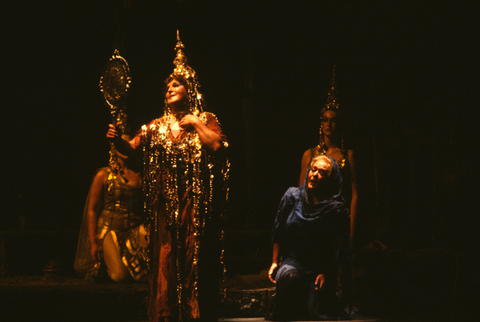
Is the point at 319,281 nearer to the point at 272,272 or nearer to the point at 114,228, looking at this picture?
the point at 272,272

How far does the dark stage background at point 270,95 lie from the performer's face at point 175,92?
1.44 meters

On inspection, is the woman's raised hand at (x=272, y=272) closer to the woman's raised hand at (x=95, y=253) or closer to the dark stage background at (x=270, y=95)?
the dark stage background at (x=270, y=95)

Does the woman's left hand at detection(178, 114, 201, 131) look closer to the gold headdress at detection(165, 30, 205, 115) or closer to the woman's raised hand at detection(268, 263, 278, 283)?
the gold headdress at detection(165, 30, 205, 115)

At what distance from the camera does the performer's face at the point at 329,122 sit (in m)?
3.77

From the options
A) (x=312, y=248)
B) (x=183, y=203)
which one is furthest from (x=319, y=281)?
(x=183, y=203)

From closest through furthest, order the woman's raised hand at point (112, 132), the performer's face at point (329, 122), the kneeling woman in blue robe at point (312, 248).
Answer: the woman's raised hand at point (112, 132) < the kneeling woman in blue robe at point (312, 248) < the performer's face at point (329, 122)

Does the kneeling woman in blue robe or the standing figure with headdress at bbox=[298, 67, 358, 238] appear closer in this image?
the kneeling woman in blue robe

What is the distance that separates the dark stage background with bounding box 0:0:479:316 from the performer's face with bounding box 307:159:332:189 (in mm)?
857

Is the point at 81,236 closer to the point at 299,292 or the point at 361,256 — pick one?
the point at 299,292

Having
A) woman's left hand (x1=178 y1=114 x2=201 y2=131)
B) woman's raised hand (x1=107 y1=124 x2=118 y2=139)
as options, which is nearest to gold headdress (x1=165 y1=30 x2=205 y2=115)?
woman's left hand (x1=178 y1=114 x2=201 y2=131)

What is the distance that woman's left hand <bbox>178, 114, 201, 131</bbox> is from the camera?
2.84 meters

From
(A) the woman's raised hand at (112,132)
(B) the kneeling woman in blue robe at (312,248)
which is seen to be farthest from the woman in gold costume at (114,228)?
(B) the kneeling woman in blue robe at (312,248)

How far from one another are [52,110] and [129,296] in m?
2.13

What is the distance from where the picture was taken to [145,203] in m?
2.91
